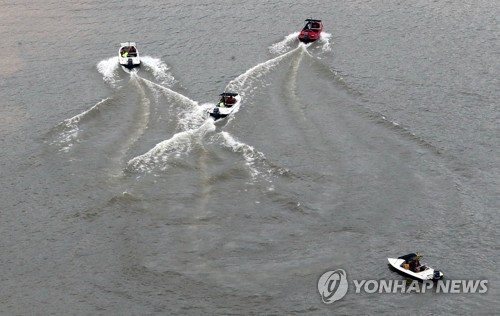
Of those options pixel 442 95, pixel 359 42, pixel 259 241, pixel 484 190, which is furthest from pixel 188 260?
pixel 359 42

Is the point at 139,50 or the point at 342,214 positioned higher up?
the point at 139,50

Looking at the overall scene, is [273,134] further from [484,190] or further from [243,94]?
[484,190]

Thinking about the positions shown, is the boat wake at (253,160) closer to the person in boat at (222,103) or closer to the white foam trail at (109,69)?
the person in boat at (222,103)

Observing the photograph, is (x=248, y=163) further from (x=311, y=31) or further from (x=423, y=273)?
(x=311, y=31)

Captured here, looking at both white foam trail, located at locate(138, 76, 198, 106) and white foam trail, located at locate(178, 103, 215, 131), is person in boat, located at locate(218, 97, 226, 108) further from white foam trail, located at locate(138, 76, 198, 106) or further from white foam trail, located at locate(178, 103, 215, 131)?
white foam trail, located at locate(138, 76, 198, 106)

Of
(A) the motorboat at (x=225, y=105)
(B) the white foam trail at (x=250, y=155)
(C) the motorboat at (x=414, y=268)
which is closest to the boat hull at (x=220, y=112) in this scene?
(A) the motorboat at (x=225, y=105)

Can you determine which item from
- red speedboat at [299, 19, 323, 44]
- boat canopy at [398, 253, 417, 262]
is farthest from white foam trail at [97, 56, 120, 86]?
boat canopy at [398, 253, 417, 262]
